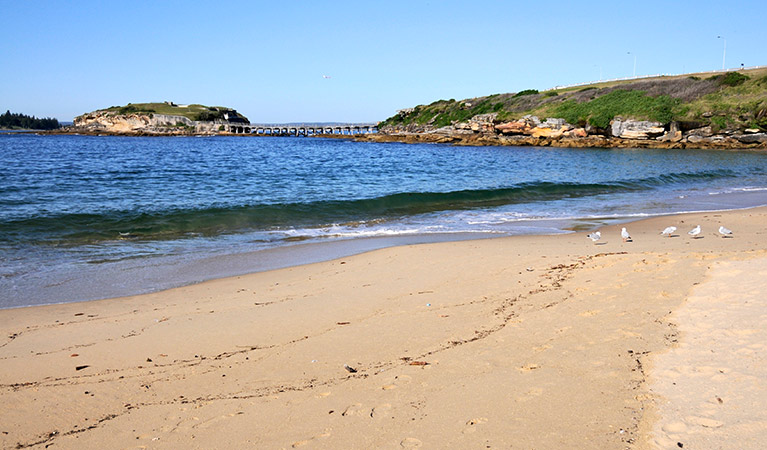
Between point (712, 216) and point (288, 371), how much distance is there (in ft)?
44.4

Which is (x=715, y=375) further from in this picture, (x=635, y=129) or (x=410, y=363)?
(x=635, y=129)

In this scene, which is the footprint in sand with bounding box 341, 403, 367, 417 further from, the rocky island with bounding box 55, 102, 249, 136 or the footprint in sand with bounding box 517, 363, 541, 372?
the rocky island with bounding box 55, 102, 249, 136

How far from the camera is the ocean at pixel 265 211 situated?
9055 millimetres

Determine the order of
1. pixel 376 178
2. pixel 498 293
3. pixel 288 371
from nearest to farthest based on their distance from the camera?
pixel 288 371 < pixel 498 293 < pixel 376 178

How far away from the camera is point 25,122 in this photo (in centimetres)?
12525

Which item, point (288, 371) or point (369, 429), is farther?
point (288, 371)

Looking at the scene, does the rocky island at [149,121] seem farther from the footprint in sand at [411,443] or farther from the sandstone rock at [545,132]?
the footprint in sand at [411,443]

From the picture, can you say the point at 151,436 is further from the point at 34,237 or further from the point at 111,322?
the point at 34,237

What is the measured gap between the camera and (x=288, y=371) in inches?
173

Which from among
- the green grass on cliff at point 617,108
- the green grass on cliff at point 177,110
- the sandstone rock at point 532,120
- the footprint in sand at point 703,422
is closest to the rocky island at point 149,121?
the green grass on cliff at point 177,110

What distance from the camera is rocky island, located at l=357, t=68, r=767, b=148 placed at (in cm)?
4794

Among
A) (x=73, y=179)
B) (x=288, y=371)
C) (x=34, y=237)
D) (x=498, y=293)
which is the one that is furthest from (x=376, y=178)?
(x=288, y=371)

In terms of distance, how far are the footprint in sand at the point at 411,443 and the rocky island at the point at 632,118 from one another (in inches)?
2025

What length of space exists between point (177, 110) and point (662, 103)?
312 ft
